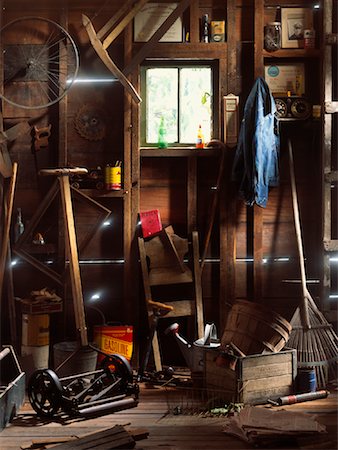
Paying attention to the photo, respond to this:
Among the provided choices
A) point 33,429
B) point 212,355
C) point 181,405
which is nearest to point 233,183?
point 212,355

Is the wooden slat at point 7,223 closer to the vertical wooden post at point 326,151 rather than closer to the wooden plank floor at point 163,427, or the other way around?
the wooden plank floor at point 163,427

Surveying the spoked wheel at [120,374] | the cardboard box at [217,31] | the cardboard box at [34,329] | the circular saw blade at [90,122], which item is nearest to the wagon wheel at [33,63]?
the circular saw blade at [90,122]

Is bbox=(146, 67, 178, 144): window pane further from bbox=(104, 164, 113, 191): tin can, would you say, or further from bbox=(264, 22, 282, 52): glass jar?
bbox=(264, 22, 282, 52): glass jar

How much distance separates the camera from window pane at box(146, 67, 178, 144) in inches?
242

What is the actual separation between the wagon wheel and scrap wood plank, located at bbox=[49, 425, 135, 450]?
10.2ft

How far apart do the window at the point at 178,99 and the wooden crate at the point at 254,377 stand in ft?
7.03

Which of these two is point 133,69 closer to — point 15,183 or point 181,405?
point 15,183

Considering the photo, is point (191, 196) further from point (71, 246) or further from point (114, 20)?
point (114, 20)

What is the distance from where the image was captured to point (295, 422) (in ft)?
14.5

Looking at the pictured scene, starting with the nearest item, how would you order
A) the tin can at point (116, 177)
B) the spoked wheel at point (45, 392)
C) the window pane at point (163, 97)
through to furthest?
the spoked wheel at point (45, 392), the tin can at point (116, 177), the window pane at point (163, 97)

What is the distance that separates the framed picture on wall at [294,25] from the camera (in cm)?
607

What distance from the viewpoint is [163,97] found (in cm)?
617

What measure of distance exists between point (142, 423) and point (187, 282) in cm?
178

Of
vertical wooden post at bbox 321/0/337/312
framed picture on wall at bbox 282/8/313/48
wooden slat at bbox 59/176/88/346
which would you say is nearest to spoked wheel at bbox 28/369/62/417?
wooden slat at bbox 59/176/88/346
